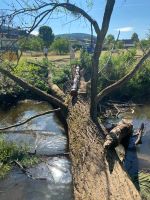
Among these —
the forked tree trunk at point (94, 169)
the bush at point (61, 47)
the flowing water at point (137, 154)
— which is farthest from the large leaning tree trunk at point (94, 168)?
the bush at point (61, 47)

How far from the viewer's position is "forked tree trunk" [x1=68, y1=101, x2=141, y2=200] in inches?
197

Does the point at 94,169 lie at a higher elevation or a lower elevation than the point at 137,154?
higher

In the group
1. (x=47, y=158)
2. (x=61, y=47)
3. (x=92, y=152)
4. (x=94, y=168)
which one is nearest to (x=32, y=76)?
(x=47, y=158)

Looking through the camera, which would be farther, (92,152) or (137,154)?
(137,154)

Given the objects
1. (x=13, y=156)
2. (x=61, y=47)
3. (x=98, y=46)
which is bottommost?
(x=13, y=156)

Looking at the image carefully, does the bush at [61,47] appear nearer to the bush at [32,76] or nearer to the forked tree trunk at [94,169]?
the bush at [32,76]

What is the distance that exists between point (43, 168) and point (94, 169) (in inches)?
83.5

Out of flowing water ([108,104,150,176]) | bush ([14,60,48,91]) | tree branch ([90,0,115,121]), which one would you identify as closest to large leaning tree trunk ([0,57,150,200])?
tree branch ([90,0,115,121])

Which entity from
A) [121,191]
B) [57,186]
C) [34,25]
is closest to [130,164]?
[57,186]

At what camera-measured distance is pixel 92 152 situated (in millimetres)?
6316

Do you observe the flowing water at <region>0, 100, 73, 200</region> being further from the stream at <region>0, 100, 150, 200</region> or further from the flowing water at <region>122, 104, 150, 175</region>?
the flowing water at <region>122, 104, 150, 175</region>

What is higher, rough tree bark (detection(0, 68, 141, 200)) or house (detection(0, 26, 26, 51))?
house (detection(0, 26, 26, 51))

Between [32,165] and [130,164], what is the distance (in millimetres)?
2284

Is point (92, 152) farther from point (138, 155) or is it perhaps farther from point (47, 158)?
point (138, 155)
